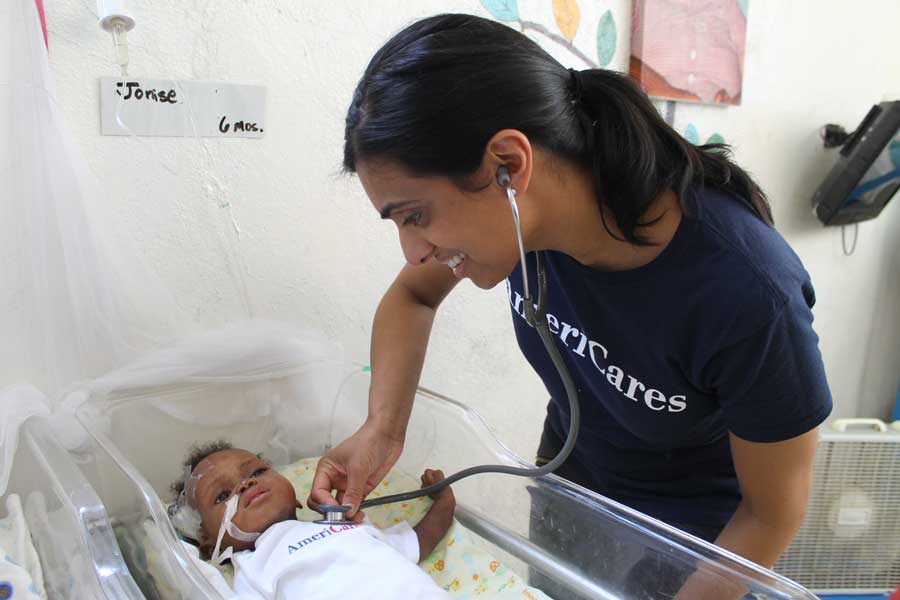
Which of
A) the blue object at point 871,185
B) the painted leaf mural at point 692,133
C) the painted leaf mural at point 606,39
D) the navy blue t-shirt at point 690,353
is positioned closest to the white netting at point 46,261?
the navy blue t-shirt at point 690,353

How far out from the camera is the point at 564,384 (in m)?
0.88

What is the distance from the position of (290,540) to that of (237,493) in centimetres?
14

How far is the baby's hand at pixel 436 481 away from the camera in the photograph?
107 centimetres

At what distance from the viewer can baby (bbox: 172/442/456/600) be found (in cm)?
83

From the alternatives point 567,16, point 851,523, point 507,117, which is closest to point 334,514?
point 507,117

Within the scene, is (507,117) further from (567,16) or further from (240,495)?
(567,16)

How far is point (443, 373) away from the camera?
4.83 ft

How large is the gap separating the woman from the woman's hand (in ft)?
1.02

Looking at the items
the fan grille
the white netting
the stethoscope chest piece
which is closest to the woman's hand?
the stethoscope chest piece

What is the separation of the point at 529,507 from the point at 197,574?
0.46 meters

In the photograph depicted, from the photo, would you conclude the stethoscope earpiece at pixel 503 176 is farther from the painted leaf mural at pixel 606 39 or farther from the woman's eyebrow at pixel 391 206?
the painted leaf mural at pixel 606 39

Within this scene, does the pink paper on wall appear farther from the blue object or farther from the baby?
the blue object

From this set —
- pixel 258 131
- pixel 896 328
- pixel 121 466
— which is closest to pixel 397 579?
pixel 121 466

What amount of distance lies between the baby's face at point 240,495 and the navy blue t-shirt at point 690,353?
1.37ft
